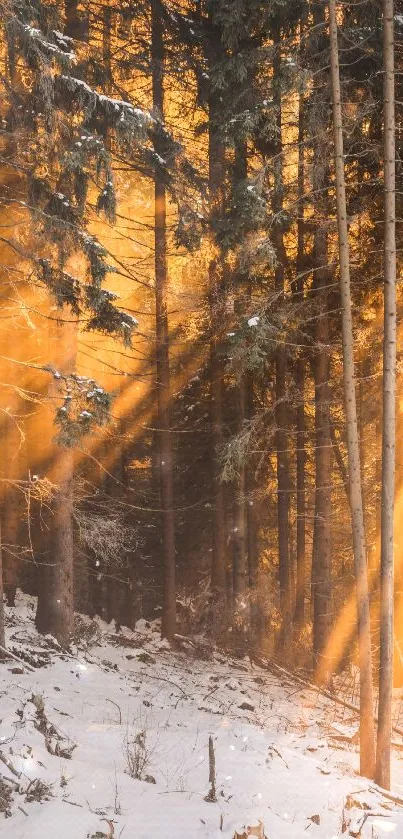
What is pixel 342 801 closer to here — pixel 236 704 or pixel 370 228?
pixel 236 704

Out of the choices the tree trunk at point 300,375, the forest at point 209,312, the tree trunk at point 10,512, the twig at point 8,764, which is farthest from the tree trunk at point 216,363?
the twig at point 8,764

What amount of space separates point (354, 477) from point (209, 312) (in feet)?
20.7

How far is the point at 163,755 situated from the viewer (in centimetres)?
822

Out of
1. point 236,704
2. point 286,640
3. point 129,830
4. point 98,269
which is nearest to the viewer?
point 129,830

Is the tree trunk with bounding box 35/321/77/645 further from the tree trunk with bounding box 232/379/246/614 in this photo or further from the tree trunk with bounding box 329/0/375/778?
the tree trunk with bounding box 329/0/375/778

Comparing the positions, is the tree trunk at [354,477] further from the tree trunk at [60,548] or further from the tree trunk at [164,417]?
the tree trunk at [164,417]

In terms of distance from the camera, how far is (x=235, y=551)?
1697 centimetres

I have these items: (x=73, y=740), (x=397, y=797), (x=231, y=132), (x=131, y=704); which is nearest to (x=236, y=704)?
(x=131, y=704)

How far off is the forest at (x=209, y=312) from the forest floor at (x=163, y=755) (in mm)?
276

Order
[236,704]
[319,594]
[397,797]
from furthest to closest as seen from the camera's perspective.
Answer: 1. [319,594]
2. [236,704]
3. [397,797]

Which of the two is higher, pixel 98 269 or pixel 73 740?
pixel 98 269

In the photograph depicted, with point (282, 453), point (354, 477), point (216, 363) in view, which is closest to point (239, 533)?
point (282, 453)

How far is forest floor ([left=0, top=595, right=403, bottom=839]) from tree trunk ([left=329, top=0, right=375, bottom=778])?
0.68 meters

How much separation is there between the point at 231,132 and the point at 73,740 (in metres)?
10.9
